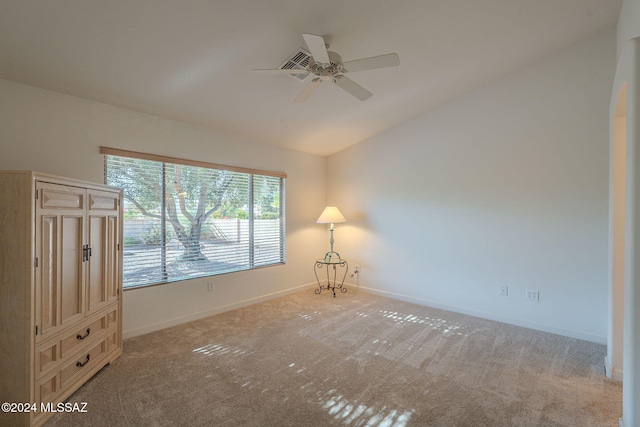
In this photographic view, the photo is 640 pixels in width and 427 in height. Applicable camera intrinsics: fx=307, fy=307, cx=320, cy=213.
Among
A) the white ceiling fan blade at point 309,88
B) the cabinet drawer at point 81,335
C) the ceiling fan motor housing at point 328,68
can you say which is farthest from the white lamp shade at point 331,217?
the cabinet drawer at point 81,335

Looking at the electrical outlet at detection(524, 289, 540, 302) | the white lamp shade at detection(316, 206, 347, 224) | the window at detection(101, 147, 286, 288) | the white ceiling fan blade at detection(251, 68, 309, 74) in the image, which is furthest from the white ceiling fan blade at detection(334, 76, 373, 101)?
the electrical outlet at detection(524, 289, 540, 302)

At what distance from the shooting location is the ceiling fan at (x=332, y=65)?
2166 millimetres

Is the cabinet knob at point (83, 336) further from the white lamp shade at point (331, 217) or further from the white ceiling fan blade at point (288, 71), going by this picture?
the white lamp shade at point (331, 217)

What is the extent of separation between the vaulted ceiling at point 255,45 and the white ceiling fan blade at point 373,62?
15.3 inches

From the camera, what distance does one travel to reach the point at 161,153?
135 inches

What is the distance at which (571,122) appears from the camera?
327 cm

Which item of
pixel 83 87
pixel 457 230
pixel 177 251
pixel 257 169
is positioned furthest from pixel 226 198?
pixel 457 230

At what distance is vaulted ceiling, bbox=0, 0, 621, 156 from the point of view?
207 centimetres

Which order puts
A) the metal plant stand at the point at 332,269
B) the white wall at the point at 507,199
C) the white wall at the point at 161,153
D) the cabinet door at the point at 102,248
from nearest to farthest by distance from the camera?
the cabinet door at the point at 102,248, the white wall at the point at 161,153, the white wall at the point at 507,199, the metal plant stand at the point at 332,269

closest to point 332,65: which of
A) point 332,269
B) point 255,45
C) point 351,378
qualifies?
point 255,45

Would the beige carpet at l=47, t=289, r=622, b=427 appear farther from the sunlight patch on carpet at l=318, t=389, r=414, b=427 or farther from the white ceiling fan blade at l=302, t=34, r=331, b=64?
the white ceiling fan blade at l=302, t=34, r=331, b=64

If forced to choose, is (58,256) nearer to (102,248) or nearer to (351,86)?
(102,248)

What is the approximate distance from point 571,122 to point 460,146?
3.73ft

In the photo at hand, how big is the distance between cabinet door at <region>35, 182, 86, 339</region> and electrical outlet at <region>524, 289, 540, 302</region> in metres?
4.35
